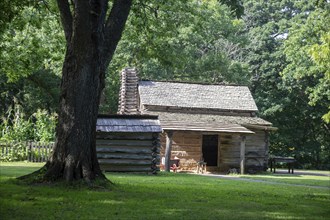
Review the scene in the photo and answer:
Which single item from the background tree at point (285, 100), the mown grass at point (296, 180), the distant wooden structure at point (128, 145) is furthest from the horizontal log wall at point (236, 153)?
the background tree at point (285, 100)

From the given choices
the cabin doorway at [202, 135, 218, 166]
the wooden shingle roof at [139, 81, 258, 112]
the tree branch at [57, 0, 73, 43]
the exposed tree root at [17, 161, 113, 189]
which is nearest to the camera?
the exposed tree root at [17, 161, 113, 189]

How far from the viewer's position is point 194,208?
416 inches

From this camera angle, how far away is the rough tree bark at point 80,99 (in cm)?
1277

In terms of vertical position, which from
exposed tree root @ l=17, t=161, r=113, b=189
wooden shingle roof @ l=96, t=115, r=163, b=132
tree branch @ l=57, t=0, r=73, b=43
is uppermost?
tree branch @ l=57, t=0, r=73, b=43

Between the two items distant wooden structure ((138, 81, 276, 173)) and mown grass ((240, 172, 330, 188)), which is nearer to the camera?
mown grass ((240, 172, 330, 188))

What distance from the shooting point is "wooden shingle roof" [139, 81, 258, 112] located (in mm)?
35500

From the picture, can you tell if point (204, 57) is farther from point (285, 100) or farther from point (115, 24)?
point (115, 24)

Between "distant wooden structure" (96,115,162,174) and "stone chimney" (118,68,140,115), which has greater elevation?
"stone chimney" (118,68,140,115)

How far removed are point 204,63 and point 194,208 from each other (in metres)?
39.3

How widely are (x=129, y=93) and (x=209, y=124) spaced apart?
883cm

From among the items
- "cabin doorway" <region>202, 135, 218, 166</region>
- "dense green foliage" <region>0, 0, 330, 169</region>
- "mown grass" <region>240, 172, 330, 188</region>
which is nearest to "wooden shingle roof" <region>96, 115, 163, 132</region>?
"mown grass" <region>240, 172, 330, 188</region>

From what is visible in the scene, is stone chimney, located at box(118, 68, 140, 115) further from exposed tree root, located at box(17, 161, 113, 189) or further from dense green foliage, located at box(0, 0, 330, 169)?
exposed tree root, located at box(17, 161, 113, 189)

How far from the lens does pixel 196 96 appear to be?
120 ft

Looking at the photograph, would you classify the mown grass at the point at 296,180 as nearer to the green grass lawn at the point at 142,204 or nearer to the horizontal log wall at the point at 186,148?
the horizontal log wall at the point at 186,148
